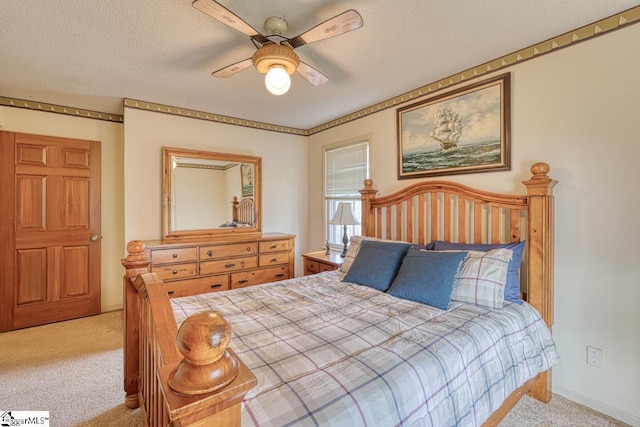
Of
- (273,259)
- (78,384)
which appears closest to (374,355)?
(78,384)

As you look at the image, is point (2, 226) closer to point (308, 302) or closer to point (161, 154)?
point (161, 154)

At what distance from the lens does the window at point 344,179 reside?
3643 mm

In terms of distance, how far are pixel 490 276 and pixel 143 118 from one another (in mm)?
3708

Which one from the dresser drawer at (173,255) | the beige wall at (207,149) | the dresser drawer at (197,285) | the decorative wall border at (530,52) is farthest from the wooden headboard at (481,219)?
the dresser drawer at (173,255)

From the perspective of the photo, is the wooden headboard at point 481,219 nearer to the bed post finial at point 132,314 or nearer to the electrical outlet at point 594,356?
the electrical outlet at point 594,356

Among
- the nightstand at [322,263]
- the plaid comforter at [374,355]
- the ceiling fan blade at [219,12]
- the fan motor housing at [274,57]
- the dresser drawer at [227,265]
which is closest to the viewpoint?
the plaid comforter at [374,355]

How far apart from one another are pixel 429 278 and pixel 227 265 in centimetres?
230

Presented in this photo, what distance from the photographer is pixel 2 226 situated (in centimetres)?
308

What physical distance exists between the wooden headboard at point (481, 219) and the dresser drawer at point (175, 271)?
1922mm

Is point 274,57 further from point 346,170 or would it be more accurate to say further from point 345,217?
point 346,170

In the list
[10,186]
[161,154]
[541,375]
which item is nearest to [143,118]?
[161,154]

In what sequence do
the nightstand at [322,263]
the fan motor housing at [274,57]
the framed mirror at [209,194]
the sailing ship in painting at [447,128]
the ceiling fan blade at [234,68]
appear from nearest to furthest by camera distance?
the fan motor housing at [274,57] → the ceiling fan blade at [234,68] → the sailing ship in painting at [447,128] → the nightstand at [322,263] → the framed mirror at [209,194]

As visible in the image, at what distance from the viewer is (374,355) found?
124 centimetres

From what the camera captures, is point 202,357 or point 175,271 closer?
point 202,357
